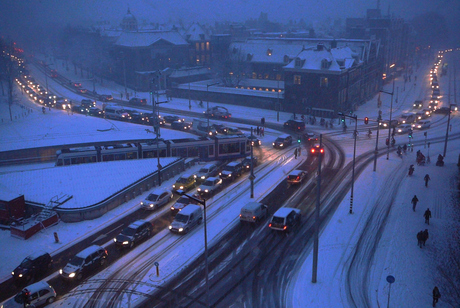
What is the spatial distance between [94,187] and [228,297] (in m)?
15.6

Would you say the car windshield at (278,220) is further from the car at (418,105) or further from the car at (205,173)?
the car at (418,105)

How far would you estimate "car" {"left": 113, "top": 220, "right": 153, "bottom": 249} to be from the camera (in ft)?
75.5

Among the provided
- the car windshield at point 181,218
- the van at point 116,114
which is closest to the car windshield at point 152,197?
the car windshield at point 181,218

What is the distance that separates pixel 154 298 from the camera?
18.6m

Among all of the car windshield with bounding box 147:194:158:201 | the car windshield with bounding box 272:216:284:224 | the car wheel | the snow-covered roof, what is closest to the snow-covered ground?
the car windshield with bounding box 147:194:158:201

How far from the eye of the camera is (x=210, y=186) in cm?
3141

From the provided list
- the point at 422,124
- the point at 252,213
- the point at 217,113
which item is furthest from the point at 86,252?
the point at 422,124

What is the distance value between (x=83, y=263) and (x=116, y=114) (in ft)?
132

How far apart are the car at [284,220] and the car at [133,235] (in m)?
7.49

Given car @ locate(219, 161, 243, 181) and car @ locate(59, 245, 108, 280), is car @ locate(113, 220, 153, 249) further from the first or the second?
car @ locate(219, 161, 243, 181)

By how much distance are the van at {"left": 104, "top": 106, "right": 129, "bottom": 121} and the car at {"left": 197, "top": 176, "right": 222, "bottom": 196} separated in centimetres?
2940

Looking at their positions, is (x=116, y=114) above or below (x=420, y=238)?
above

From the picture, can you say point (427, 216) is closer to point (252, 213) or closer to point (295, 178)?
point (295, 178)

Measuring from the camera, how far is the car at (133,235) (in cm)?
2302
